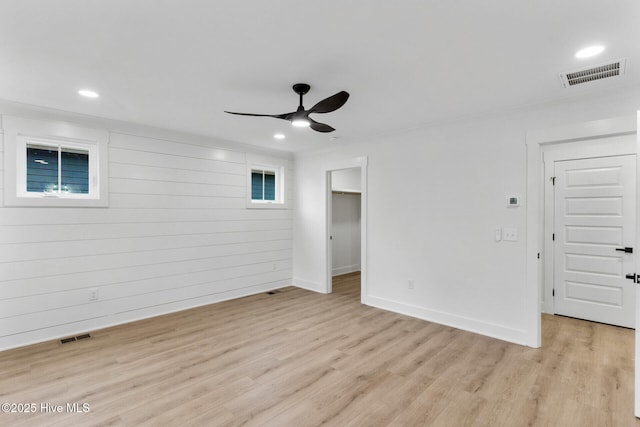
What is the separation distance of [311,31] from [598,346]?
4033 mm

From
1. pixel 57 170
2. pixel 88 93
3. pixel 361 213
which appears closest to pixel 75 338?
pixel 57 170

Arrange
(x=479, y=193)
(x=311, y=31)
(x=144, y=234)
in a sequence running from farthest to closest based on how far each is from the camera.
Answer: (x=144, y=234) → (x=479, y=193) → (x=311, y=31)

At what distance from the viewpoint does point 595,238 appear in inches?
156

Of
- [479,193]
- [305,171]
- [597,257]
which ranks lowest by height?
[597,257]

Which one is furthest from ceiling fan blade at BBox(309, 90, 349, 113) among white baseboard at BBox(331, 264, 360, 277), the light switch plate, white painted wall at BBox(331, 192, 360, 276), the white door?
white baseboard at BBox(331, 264, 360, 277)

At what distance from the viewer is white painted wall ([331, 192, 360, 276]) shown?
6.99 metres

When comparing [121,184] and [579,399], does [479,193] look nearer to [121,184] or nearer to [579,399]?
A: [579,399]

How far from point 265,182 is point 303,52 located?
3.65 m

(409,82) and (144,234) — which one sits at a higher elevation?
(409,82)

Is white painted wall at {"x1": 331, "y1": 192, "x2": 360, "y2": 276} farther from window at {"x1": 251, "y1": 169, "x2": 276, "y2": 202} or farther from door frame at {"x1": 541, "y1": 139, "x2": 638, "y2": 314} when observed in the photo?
door frame at {"x1": 541, "y1": 139, "x2": 638, "y2": 314}

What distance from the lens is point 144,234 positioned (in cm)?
419

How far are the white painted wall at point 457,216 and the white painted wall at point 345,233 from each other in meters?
2.20

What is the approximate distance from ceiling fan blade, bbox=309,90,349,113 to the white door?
11.2ft

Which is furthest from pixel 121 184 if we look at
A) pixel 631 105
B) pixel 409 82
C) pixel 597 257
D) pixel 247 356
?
pixel 597 257
